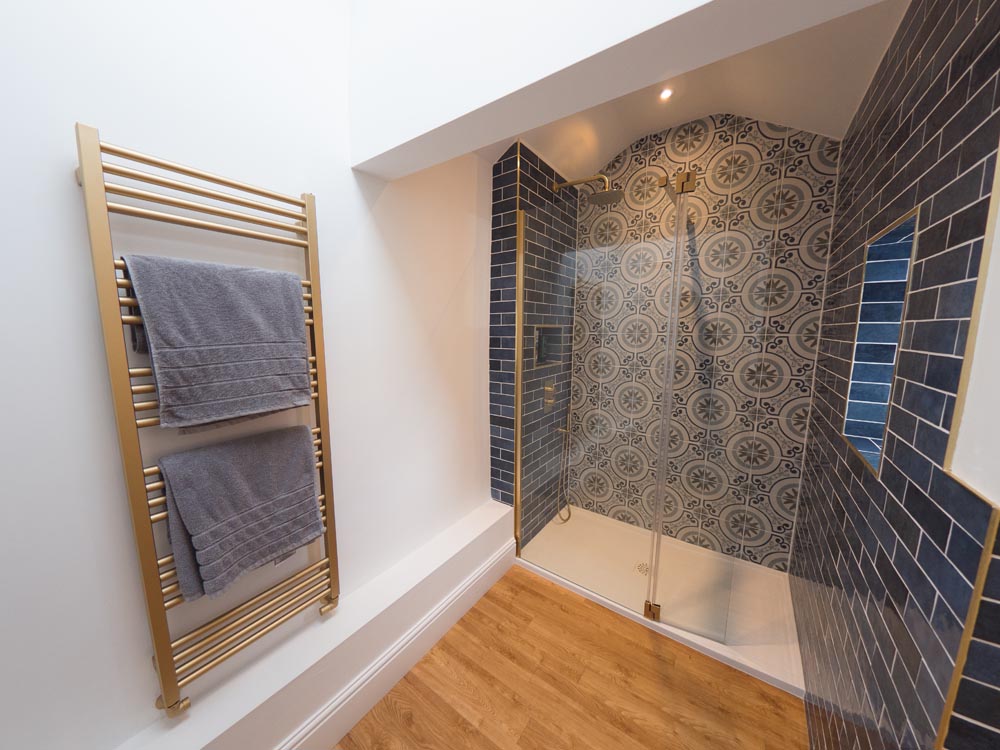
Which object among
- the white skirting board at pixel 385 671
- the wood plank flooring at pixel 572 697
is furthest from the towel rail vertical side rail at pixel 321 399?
the wood plank flooring at pixel 572 697

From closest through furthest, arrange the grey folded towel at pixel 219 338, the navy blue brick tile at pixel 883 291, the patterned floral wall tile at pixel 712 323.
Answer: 1. the grey folded towel at pixel 219 338
2. the navy blue brick tile at pixel 883 291
3. the patterned floral wall tile at pixel 712 323

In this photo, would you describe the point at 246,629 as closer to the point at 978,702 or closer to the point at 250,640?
the point at 250,640

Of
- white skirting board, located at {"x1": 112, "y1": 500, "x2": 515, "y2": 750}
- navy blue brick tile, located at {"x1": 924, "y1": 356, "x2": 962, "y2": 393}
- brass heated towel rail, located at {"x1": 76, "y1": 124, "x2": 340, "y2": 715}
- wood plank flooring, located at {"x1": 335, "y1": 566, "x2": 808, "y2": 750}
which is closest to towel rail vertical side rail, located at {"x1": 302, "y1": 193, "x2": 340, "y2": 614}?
brass heated towel rail, located at {"x1": 76, "y1": 124, "x2": 340, "y2": 715}

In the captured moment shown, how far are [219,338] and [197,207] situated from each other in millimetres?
338

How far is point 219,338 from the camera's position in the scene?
916 mm

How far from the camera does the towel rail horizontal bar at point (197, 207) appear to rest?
2.60 feet

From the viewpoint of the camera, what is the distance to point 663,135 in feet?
6.68

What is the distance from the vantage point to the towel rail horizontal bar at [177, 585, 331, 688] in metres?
0.94

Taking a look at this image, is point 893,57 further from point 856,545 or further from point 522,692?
point 522,692

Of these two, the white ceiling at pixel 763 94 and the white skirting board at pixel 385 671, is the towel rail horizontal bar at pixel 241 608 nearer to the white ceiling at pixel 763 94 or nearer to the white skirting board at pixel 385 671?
the white skirting board at pixel 385 671

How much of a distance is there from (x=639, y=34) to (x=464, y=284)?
50.2 inches

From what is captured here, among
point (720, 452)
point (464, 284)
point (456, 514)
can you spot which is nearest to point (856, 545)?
point (720, 452)

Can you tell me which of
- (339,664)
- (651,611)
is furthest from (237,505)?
(651,611)

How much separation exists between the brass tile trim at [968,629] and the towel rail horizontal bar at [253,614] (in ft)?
5.05
